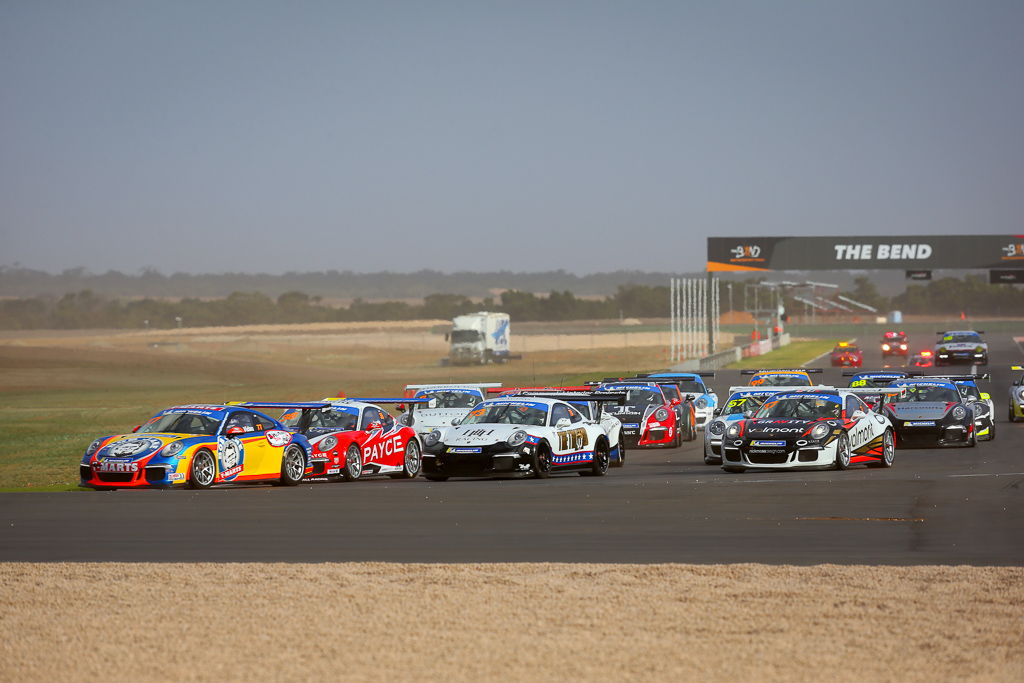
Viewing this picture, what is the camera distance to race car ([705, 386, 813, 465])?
2575 centimetres

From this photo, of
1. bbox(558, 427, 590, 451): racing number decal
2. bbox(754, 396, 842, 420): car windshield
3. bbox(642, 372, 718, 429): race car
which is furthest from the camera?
bbox(642, 372, 718, 429): race car

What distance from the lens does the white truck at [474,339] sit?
8588 cm

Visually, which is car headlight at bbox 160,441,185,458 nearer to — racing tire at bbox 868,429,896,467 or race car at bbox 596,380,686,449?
racing tire at bbox 868,429,896,467

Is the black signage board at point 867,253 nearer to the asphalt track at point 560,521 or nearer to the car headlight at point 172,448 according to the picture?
the asphalt track at point 560,521

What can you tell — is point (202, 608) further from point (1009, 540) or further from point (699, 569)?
point (1009, 540)

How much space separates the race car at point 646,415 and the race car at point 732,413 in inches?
104

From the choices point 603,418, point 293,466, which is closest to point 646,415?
point 603,418

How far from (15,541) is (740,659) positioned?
8687mm

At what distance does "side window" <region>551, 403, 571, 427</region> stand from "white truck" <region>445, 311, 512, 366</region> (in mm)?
61040

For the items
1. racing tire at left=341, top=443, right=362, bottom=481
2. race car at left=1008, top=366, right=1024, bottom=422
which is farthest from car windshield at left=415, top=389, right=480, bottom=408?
race car at left=1008, top=366, right=1024, bottom=422

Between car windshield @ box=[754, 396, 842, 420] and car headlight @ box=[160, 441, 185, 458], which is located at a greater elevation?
car windshield @ box=[754, 396, 842, 420]

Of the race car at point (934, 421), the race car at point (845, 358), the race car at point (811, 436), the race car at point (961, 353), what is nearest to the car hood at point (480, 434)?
the race car at point (811, 436)

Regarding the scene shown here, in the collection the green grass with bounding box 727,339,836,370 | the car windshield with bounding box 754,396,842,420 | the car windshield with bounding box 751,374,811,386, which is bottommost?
the green grass with bounding box 727,339,836,370

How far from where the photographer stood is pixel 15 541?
581 inches
